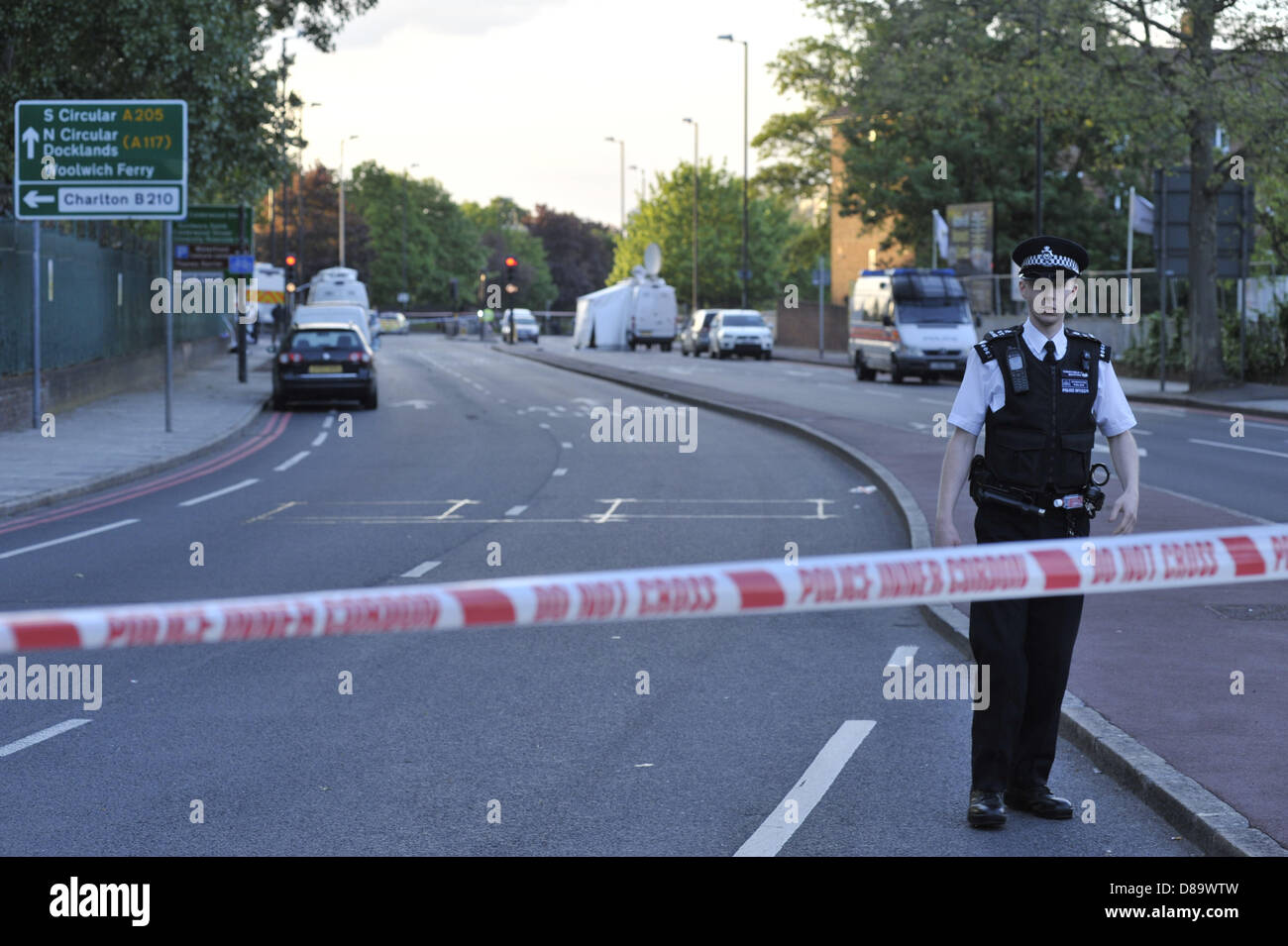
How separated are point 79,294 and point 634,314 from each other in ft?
136

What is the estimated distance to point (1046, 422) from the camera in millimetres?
5461

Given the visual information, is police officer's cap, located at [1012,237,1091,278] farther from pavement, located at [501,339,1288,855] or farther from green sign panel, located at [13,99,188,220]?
green sign panel, located at [13,99,188,220]

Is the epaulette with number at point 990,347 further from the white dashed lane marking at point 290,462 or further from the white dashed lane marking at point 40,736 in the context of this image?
the white dashed lane marking at point 290,462

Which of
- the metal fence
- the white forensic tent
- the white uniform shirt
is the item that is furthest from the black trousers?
the white forensic tent

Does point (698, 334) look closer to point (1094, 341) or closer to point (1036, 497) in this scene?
point (1094, 341)

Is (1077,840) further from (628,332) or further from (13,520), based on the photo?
(628,332)

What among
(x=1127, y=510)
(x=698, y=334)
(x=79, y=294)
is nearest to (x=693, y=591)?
(x=1127, y=510)

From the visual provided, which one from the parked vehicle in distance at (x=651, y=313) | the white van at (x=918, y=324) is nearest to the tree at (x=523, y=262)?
the parked vehicle in distance at (x=651, y=313)

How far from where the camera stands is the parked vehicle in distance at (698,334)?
6253 centimetres

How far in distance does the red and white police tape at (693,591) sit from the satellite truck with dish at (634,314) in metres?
63.4

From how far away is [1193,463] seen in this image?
19156mm

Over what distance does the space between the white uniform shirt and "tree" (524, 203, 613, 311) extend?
141848mm
